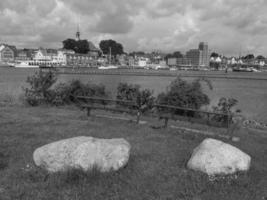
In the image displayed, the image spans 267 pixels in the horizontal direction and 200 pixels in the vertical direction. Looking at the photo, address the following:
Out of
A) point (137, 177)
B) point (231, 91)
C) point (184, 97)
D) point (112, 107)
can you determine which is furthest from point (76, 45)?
point (137, 177)

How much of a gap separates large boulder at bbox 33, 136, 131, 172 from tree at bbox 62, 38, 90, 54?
528ft

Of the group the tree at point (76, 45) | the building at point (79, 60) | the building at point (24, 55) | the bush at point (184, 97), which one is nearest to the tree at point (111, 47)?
the tree at point (76, 45)

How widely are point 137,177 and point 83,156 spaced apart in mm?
992

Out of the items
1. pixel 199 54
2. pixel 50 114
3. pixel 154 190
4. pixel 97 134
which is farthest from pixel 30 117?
pixel 199 54

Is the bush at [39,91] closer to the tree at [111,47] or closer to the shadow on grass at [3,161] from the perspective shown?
the shadow on grass at [3,161]

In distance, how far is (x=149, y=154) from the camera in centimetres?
543

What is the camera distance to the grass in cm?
377

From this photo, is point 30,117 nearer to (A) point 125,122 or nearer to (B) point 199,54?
(A) point 125,122

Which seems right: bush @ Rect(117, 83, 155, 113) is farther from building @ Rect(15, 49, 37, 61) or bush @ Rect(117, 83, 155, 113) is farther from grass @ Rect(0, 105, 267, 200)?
building @ Rect(15, 49, 37, 61)

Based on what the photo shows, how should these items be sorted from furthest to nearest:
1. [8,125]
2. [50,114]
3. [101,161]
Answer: [50,114]
[8,125]
[101,161]

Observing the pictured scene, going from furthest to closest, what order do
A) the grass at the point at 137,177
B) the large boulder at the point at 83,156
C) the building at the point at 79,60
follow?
the building at the point at 79,60, the large boulder at the point at 83,156, the grass at the point at 137,177

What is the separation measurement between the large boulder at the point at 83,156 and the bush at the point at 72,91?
24.8 feet

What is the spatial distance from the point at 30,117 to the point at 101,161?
5.38 meters

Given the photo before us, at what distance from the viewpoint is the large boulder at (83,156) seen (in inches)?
171
